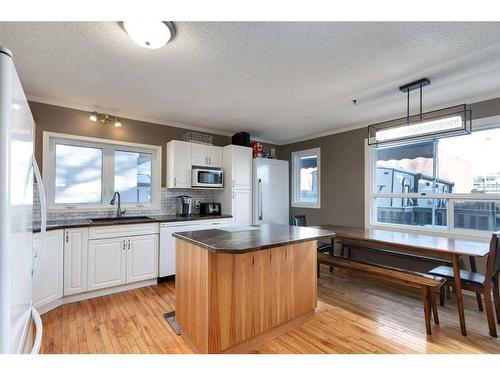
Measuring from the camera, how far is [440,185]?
3297 millimetres

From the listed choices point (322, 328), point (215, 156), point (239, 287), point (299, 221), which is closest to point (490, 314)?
point (322, 328)

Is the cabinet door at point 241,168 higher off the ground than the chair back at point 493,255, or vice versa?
the cabinet door at point 241,168

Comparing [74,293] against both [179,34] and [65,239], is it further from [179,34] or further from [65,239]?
[179,34]

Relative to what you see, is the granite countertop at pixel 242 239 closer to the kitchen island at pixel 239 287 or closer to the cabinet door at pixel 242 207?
the kitchen island at pixel 239 287

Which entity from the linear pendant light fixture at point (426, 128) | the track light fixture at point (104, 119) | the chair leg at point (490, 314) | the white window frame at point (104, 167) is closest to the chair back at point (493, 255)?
the chair leg at point (490, 314)

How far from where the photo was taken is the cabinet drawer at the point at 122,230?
114 inches

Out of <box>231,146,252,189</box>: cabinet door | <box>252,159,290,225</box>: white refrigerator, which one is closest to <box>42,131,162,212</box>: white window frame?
<box>231,146,252,189</box>: cabinet door

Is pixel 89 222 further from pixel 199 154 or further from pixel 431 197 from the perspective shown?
pixel 431 197

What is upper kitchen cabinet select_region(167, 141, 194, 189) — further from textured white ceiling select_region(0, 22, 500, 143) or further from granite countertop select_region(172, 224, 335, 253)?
granite countertop select_region(172, 224, 335, 253)

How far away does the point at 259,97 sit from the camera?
2.95 meters

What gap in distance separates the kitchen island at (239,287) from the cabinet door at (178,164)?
5.96 ft

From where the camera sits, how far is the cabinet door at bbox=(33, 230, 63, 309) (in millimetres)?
2453

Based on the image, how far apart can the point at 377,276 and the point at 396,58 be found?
6.95 ft

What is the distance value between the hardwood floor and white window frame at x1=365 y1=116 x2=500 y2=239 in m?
0.79
